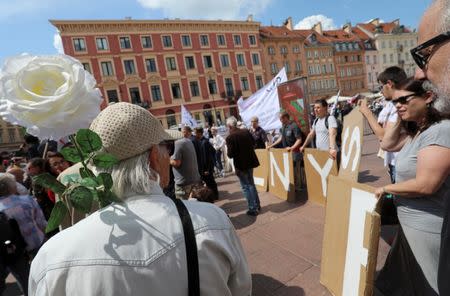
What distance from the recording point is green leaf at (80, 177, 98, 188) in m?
0.95

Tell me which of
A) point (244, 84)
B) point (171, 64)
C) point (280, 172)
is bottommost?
point (280, 172)

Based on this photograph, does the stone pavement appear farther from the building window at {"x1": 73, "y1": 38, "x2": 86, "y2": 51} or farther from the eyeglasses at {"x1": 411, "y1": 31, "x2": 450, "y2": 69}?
the building window at {"x1": 73, "y1": 38, "x2": 86, "y2": 51}

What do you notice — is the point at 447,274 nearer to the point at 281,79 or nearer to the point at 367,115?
the point at 367,115

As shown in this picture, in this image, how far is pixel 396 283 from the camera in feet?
7.37

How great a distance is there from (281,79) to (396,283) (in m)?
5.61

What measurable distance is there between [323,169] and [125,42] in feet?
118

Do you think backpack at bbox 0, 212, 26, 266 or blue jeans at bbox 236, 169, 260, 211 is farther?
blue jeans at bbox 236, 169, 260, 211

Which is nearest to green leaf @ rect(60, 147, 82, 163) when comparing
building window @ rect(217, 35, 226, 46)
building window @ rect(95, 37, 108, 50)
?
building window @ rect(95, 37, 108, 50)

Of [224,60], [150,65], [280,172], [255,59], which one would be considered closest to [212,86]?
[224,60]

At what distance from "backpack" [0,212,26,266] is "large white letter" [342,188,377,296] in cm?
323

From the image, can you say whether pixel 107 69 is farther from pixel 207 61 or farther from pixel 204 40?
pixel 204 40

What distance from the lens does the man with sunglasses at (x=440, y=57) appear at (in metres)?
0.99

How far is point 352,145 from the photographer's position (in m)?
3.49

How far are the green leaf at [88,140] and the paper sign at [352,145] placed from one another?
296cm
